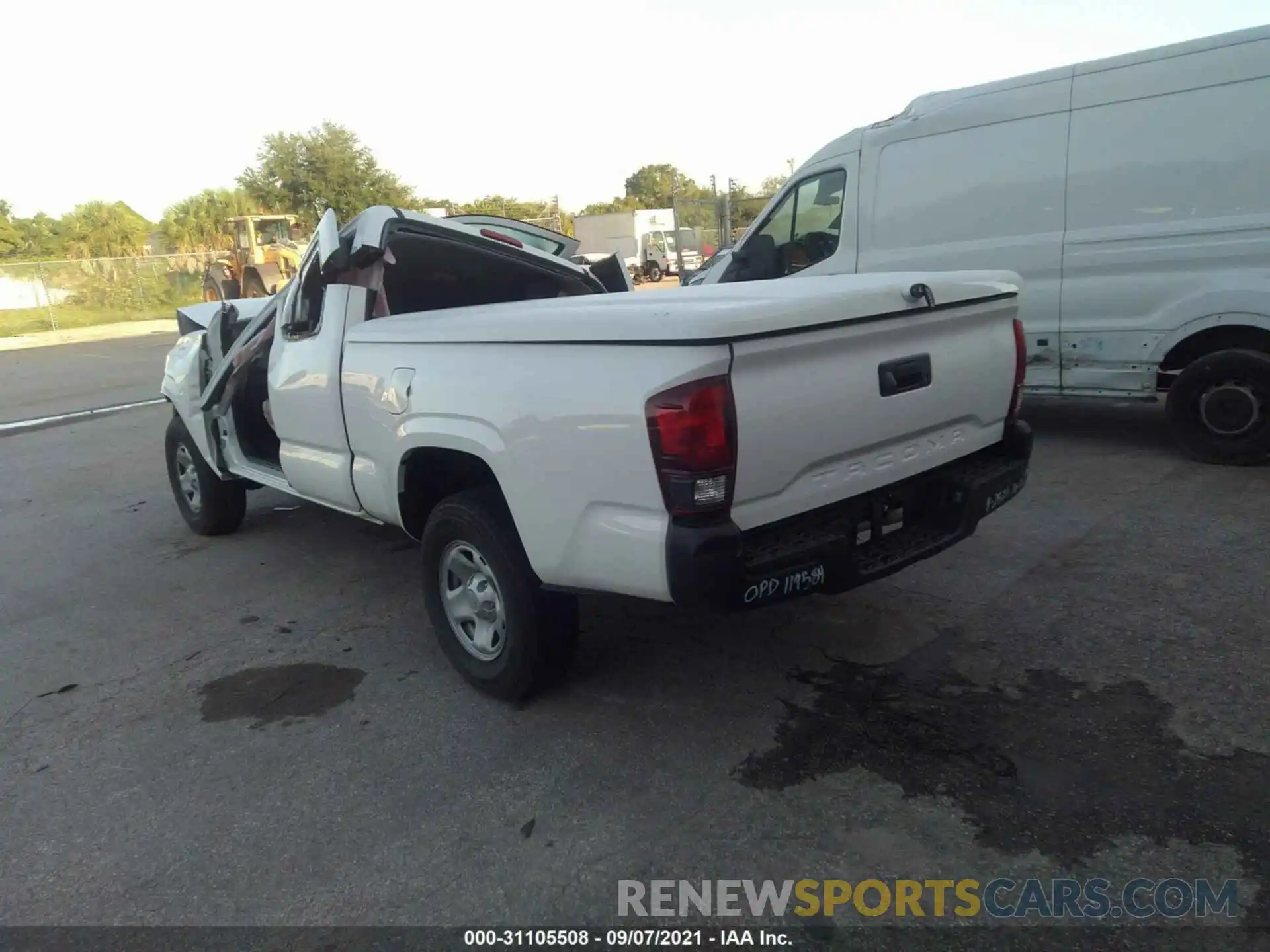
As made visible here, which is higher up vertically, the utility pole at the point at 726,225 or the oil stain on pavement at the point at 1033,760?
the utility pole at the point at 726,225

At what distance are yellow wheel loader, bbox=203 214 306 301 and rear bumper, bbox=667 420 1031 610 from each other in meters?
26.1

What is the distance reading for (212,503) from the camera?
235 inches

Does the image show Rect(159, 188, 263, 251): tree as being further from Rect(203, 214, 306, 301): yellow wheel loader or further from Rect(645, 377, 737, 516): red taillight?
Rect(645, 377, 737, 516): red taillight

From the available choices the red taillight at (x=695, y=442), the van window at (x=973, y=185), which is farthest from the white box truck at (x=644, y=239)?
the red taillight at (x=695, y=442)

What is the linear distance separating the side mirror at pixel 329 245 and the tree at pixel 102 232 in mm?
45366

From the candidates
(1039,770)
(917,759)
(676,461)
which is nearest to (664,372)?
(676,461)

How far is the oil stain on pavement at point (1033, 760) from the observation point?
2598mm

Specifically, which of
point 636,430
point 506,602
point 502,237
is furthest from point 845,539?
point 502,237

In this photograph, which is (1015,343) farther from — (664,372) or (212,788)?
(212,788)

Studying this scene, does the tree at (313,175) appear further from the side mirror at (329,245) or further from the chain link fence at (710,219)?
the side mirror at (329,245)

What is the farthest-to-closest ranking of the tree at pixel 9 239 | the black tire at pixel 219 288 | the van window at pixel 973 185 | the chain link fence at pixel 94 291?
1. the tree at pixel 9 239
2. the chain link fence at pixel 94 291
3. the black tire at pixel 219 288
4. the van window at pixel 973 185

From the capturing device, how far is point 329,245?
4266 millimetres

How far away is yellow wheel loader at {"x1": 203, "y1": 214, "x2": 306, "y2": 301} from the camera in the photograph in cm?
2686

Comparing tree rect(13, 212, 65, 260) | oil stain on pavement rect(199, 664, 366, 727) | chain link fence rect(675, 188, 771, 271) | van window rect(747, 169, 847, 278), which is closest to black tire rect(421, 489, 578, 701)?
oil stain on pavement rect(199, 664, 366, 727)
